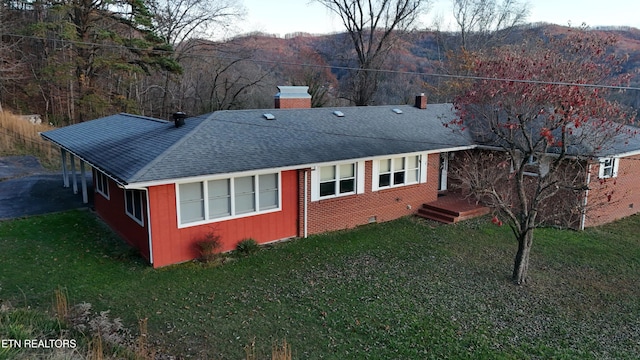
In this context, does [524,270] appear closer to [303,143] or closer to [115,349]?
[303,143]

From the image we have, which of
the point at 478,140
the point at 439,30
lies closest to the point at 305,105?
the point at 478,140

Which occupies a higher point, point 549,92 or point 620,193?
point 549,92

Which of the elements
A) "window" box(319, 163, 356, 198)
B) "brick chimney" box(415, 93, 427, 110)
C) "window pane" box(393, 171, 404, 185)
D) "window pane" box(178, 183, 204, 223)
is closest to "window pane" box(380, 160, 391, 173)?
"window pane" box(393, 171, 404, 185)

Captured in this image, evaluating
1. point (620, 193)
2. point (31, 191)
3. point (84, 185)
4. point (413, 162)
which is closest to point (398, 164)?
point (413, 162)

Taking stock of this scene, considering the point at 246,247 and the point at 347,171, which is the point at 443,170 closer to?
the point at 347,171

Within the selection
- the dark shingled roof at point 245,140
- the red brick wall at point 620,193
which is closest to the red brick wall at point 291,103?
the dark shingled roof at point 245,140

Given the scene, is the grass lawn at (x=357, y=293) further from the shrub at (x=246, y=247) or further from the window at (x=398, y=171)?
the window at (x=398, y=171)

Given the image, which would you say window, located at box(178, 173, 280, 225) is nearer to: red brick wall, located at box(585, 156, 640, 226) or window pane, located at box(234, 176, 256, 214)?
window pane, located at box(234, 176, 256, 214)
